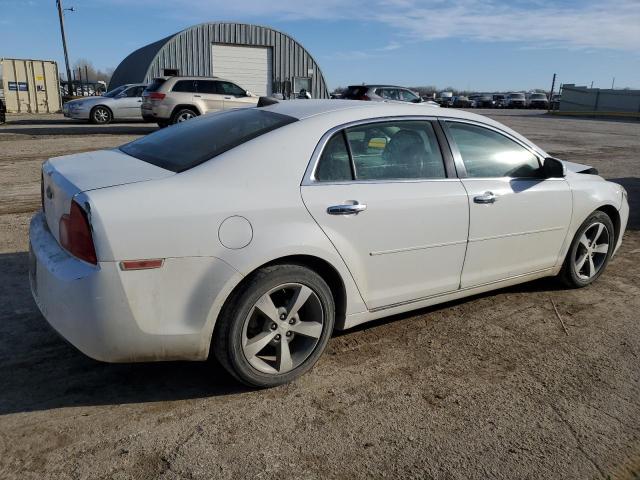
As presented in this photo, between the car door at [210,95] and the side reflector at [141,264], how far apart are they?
601 inches

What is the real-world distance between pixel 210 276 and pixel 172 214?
13.8 inches

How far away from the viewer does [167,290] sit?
266 cm

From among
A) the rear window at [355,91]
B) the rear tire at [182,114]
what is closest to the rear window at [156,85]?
the rear tire at [182,114]

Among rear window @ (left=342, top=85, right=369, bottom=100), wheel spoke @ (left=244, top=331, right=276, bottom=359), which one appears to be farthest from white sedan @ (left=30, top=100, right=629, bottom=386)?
rear window @ (left=342, top=85, right=369, bottom=100)

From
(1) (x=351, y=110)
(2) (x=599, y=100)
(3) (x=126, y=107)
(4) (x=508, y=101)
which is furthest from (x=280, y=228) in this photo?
(4) (x=508, y=101)

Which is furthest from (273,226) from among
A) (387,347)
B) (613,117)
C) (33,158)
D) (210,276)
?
(613,117)

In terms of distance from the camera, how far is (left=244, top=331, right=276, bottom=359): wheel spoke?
2932mm

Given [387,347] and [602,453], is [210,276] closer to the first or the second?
[387,347]

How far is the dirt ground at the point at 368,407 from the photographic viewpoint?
98.3 inches

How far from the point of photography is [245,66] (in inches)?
1272

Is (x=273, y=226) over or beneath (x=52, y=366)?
over

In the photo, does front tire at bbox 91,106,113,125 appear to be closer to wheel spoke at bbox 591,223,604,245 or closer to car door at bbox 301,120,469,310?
car door at bbox 301,120,469,310

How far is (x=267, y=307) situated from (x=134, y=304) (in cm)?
68

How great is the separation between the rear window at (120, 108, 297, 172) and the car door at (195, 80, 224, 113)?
13861 millimetres
